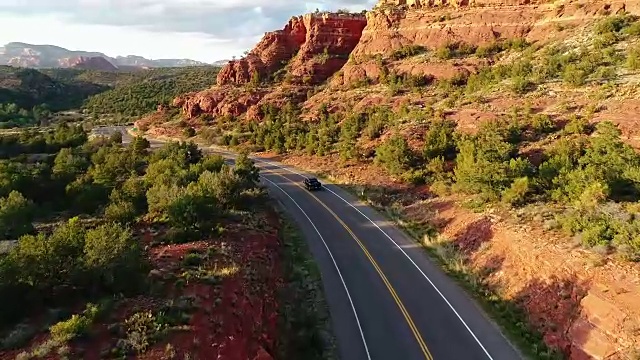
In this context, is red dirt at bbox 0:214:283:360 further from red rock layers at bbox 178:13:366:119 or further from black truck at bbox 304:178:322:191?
red rock layers at bbox 178:13:366:119

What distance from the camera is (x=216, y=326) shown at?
1416cm

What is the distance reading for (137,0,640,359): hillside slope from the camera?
18.2 meters

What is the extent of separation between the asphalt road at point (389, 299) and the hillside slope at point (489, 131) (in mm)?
1377

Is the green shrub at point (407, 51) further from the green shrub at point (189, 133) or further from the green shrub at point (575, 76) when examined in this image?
the green shrub at point (189, 133)

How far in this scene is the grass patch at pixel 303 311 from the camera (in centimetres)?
1617

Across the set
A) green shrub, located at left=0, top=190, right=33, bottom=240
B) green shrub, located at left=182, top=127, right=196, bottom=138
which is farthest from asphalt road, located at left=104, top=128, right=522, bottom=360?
green shrub, located at left=182, top=127, right=196, bottom=138

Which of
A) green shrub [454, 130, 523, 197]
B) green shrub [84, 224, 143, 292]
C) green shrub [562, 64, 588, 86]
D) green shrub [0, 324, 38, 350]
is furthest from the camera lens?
green shrub [562, 64, 588, 86]

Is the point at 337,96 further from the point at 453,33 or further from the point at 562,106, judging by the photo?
the point at 562,106

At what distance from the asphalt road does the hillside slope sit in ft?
4.52

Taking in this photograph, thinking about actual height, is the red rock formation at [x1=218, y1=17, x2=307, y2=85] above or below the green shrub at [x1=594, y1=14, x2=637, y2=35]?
below

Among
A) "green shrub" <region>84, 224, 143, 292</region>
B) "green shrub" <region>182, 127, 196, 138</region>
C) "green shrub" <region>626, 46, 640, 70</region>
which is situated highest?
"green shrub" <region>626, 46, 640, 70</region>

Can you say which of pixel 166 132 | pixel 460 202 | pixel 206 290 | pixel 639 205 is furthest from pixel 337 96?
pixel 206 290

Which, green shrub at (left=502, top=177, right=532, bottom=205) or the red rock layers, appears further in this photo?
the red rock layers

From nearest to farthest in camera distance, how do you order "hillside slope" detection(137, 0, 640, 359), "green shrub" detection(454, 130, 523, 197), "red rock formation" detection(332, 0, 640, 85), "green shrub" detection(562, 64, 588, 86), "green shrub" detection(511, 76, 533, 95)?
"hillside slope" detection(137, 0, 640, 359) < "green shrub" detection(454, 130, 523, 197) < "green shrub" detection(562, 64, 588, 86) < "green shrub" detection(511, 76, 533, 95) < "red rock formation" detection(332, 0, 640, 85)
